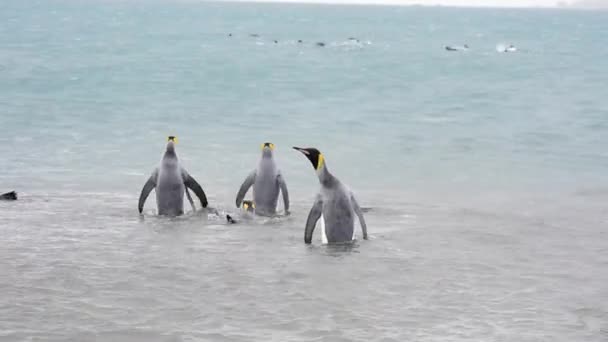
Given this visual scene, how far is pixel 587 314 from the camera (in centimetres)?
964

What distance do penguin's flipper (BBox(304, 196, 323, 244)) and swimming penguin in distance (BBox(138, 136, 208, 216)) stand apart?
293 centimetres

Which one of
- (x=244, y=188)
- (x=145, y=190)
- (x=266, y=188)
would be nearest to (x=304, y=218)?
(x=266, y=188)

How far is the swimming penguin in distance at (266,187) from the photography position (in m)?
15.2

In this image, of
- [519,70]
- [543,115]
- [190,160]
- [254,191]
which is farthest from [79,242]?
[519,70]

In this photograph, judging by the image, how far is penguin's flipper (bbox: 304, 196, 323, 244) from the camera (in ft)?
41.5

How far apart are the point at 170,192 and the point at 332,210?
3.29 metres

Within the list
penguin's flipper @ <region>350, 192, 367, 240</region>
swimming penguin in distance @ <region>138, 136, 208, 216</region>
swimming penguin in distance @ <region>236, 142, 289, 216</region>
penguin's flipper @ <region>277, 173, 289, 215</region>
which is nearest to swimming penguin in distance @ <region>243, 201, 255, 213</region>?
swimming penguin in distance @ <region>236, 142, 289, 216</region>

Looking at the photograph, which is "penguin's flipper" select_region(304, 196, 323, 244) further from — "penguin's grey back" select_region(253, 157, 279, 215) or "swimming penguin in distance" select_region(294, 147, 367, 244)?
"penguin's grey back" select_region(253, 157, 279, 215)

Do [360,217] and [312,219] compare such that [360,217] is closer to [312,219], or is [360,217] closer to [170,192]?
[312,219]

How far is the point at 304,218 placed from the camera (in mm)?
14938

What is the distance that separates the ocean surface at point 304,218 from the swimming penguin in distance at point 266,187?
16.1 inches

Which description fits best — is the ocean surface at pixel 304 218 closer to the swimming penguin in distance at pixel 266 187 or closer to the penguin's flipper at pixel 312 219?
the penguin's flipper at pixel 312 219

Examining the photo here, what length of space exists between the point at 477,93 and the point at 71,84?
69.0 ft

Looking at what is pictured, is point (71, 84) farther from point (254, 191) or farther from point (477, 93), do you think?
point (254, 191)
